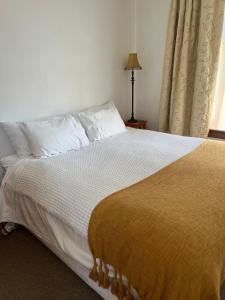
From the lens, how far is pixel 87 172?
1658 millimetres

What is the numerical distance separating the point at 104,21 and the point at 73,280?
2.82m

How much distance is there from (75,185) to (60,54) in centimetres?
164

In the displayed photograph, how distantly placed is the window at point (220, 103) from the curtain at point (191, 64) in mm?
187

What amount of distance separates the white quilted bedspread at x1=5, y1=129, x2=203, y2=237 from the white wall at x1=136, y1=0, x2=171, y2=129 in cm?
117

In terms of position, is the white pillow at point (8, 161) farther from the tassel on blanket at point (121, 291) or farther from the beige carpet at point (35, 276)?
the tassel on blanket at point (121, 291)

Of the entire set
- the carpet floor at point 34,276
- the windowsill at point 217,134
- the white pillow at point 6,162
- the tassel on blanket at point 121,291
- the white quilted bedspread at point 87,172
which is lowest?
the carpet floor at point 34,276

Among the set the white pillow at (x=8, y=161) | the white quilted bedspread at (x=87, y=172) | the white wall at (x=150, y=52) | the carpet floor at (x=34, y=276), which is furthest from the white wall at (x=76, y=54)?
the carpet floor at (x=34, y=276)

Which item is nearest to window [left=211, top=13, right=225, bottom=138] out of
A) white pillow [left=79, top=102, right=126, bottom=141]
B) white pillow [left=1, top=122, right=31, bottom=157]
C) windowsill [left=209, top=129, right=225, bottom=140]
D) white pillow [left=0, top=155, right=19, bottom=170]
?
windowsill [left=209, top=129, right=225, bottom=140]

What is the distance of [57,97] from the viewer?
256 cm

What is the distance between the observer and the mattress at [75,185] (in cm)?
136

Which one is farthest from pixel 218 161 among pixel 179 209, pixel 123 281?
pixel 123 281

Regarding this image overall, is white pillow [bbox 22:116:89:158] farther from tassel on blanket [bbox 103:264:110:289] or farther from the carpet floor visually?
tassel on blanket [bbox 103:264:110:289]

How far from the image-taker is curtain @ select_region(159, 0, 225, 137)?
2.53m

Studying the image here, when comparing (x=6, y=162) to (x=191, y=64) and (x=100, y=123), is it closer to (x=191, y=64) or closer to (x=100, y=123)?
(x=100, y=123)
